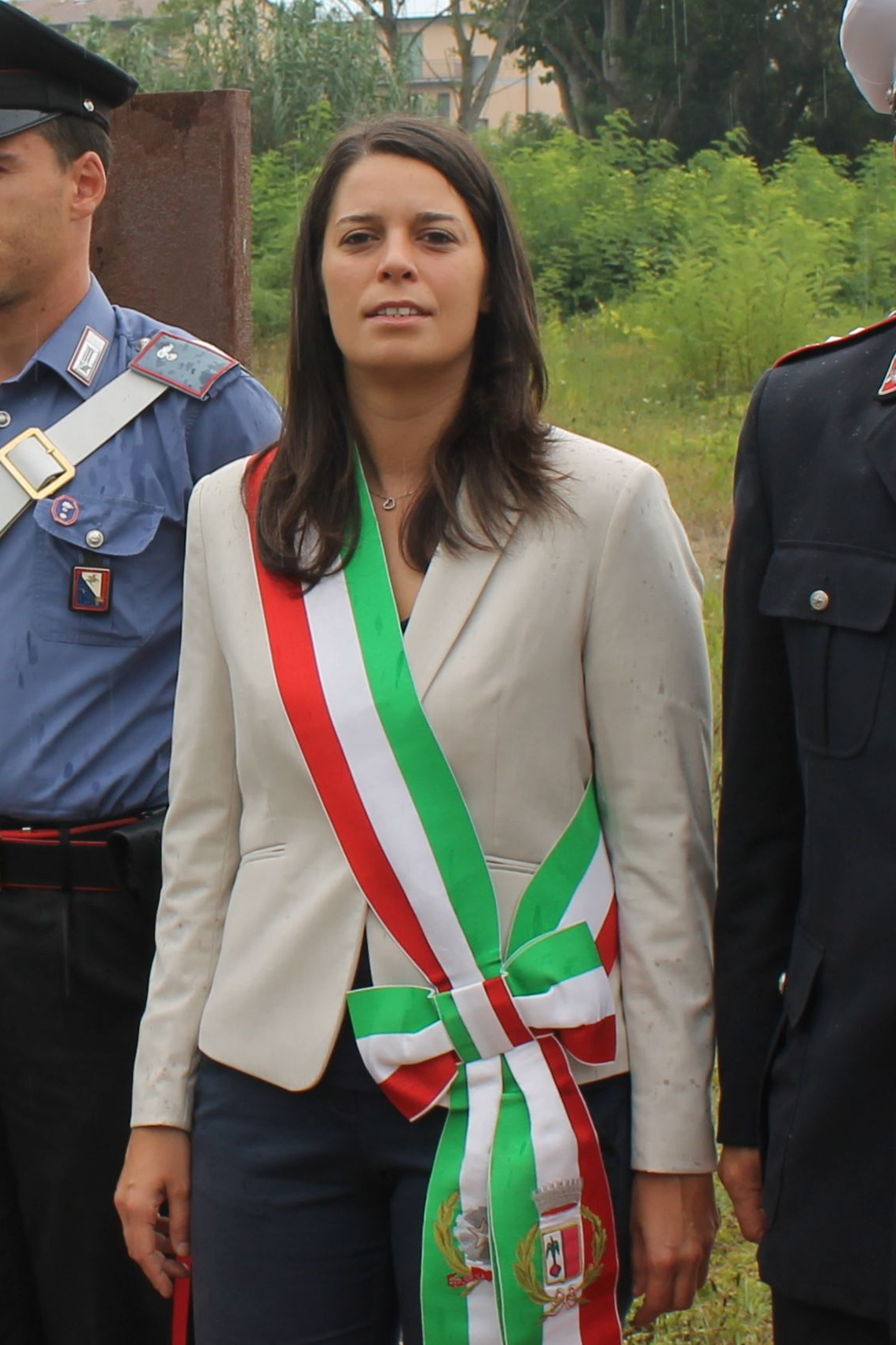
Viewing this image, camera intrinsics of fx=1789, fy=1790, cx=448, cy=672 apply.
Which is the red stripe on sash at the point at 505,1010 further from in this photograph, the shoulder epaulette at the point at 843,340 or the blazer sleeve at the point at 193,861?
the shoulder epaulette at the point at 843,340

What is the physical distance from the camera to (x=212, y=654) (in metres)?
2.10

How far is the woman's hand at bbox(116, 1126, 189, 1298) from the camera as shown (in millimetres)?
2104

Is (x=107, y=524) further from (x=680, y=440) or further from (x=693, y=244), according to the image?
(x=693, y=244)

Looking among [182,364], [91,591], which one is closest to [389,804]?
[91,591]

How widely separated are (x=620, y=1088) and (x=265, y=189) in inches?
629

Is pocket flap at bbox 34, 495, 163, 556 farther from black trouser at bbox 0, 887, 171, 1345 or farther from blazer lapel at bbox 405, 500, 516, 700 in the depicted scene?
blazer lapel at bbox 405, 500, 516, 700

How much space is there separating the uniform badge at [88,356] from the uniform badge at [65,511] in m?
0.21

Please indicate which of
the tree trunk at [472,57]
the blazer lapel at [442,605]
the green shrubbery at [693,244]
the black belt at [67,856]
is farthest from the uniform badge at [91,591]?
the tree trunk at [472,57]

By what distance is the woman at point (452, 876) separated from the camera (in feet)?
6.18

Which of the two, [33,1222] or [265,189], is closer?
[33,1222]

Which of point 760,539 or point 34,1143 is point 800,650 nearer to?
point 760,539

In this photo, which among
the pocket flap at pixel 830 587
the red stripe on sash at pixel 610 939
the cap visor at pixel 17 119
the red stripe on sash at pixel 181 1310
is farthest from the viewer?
the cap visor at pixel 17 119

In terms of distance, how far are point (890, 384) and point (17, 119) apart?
1.47 metres

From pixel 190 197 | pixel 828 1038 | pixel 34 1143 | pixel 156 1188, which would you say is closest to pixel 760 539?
pixel 828 1038
